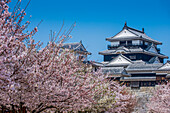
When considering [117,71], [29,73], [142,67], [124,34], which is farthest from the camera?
[124,34]

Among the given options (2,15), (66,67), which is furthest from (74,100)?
(2,15)

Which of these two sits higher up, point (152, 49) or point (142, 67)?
point (152, 49)

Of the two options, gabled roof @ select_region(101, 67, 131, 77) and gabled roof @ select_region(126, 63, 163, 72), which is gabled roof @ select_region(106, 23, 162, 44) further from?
gabled roof @ select_region(101, 67, 131, 77)

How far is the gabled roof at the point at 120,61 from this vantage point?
51.8 meters

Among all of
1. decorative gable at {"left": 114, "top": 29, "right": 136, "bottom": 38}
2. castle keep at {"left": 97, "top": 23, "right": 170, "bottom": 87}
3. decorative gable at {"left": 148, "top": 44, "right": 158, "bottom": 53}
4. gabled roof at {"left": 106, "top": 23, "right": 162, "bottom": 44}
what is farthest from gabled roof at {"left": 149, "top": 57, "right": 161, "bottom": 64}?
decorative gable at {"left": 114, "top": 29, "right": 136, "bottom": 38}

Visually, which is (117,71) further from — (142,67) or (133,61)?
(133,61)

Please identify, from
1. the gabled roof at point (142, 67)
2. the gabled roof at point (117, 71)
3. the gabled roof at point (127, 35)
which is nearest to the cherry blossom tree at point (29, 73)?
the gabled roof at point (117, 71)

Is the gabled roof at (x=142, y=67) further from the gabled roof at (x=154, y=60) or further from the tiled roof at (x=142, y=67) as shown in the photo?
the gabled roof at (x=154, y=60)

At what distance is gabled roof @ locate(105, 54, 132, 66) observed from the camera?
170 ft

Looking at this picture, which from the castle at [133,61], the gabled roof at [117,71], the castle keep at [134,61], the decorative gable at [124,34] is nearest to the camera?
the gabled roof at [117,71]

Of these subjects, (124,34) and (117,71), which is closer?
(117,71)

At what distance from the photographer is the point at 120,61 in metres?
52.7

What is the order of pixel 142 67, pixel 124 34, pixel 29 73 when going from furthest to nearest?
1. pixel 124 34
2. pixel 142 67
3. pixel 29 73

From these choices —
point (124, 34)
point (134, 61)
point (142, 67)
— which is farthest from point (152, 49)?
point (142, 67)
